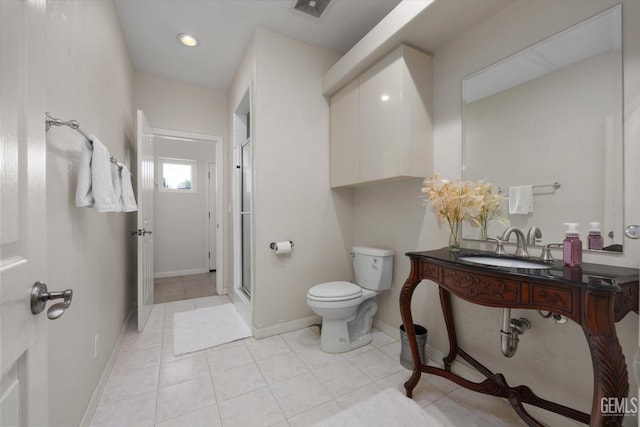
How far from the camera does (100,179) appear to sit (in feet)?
4.21

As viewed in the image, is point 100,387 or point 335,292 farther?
point 335,292

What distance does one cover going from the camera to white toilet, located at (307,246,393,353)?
1953mm

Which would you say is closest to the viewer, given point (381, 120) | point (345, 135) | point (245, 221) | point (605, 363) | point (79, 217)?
point (605, 363)

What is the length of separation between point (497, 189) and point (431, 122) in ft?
2.19

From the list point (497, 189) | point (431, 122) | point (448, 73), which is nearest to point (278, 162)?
point (431, 122)

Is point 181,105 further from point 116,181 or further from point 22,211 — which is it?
point 22,211

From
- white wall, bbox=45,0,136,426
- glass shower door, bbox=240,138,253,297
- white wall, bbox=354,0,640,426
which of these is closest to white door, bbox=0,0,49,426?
white wall, bbox=45,0,136,426

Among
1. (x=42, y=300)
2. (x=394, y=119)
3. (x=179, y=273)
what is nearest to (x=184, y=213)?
(x=179, y=273)

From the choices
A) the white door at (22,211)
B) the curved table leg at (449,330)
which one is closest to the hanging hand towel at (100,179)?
the white door at (22,211)

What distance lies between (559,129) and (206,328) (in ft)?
9.54

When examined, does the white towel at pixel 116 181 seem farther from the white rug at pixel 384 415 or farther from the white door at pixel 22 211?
the white rug at pixel 384 415

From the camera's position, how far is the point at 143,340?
221cm

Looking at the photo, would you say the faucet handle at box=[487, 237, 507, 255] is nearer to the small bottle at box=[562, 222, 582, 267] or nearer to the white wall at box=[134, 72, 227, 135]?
the small bottle at box=[562, 222, 582, 267]

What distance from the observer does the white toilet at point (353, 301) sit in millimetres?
1953
